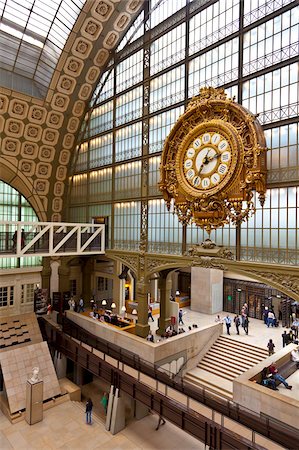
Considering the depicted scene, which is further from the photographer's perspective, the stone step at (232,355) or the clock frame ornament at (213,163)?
the stone step at (232,355)

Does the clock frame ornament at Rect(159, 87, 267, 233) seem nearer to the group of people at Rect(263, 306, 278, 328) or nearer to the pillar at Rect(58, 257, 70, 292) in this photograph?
the group of people at Rect(263, 306, 278, 328)

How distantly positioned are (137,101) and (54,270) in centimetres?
1638

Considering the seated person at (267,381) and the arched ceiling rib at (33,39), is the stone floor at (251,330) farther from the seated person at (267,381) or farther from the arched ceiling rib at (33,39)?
the arched ceiling rib at (33,39)

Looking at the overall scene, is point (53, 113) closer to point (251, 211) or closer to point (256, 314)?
point (251, 211)

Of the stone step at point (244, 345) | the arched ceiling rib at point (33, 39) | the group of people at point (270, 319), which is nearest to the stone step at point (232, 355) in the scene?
the stone step at point (244, 345)

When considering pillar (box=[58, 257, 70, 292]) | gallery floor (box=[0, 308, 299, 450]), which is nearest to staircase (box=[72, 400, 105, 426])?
gallery floor (box=[0, 308, 299, 450])

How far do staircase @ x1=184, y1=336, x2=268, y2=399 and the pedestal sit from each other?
8068mm

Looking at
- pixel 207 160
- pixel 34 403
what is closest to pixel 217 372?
pixel 34 403

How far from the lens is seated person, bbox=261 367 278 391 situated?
573 inches

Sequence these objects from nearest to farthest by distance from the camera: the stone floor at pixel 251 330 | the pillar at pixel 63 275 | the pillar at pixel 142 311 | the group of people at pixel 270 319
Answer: the pillar at pixel 142 311, the stone floor at pixel 251 330, the group of people at pixel 270 319, the pillar at pixel 63 275

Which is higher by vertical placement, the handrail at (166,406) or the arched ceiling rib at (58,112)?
the arched ceiling rib at (58,112)

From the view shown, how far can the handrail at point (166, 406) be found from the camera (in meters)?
10.5

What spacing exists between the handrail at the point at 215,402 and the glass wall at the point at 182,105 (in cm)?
634

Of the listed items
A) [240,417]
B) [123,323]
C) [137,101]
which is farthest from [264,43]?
[123,323]
